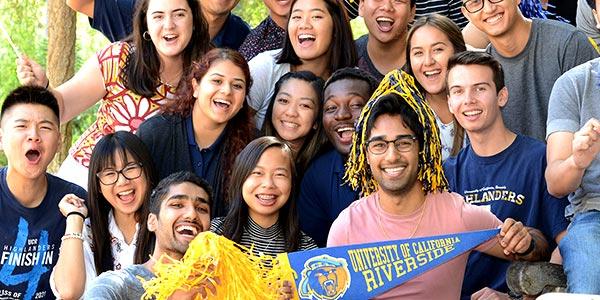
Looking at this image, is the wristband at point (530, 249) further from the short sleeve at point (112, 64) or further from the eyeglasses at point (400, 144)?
the short sleeve at point (112, 64)

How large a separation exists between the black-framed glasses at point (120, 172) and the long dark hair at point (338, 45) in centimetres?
117

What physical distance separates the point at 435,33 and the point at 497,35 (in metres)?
0.32

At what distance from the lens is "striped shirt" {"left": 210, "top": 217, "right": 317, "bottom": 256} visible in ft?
17.9

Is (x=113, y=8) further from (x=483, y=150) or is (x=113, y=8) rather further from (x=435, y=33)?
(x=483, y=150)

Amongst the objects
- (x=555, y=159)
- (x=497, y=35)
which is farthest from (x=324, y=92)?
(x=555, y=159)

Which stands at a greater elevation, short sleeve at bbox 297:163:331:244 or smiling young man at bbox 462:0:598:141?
smiling young man at bbox 462:0:598:141

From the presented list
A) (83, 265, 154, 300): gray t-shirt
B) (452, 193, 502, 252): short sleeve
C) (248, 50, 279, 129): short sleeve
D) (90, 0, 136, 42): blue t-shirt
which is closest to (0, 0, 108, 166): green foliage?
(90, 0, 136, 42): blue t-shirt

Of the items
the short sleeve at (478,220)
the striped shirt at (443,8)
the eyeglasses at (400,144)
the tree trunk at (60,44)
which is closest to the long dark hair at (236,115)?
the eyeglasses at (400,144)

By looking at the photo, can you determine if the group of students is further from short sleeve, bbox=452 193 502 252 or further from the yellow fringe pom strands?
the yellow fringe pom strands

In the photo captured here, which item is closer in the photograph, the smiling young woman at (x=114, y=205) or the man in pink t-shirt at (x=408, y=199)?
the man in pink t-shirt at (x=408, y=199)

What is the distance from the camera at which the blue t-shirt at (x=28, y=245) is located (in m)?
5.62

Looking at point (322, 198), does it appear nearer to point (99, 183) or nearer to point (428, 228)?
point (428, 228)

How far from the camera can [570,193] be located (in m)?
5.15

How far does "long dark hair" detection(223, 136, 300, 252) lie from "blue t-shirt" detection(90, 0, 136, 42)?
1690 millimetres
